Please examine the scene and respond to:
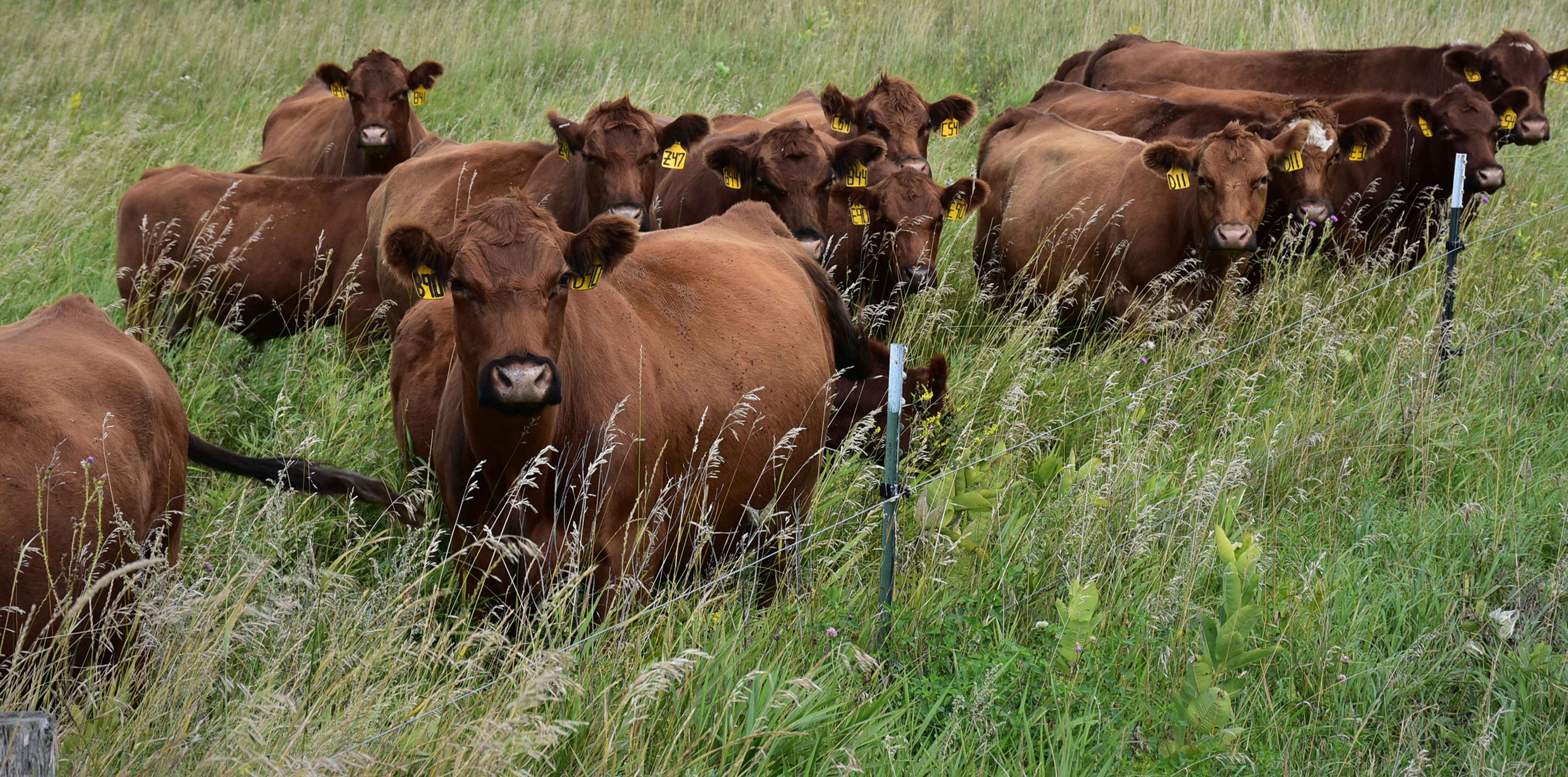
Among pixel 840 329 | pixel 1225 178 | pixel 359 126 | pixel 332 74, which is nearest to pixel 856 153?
pixel 840 329

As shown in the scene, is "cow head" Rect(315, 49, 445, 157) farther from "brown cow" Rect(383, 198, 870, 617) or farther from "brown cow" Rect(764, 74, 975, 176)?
"brown cow" Rect(383, 198, 870, 617)

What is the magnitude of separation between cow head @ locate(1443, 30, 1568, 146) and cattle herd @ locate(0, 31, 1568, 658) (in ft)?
0.08

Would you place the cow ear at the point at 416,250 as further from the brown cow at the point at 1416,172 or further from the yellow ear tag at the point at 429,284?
the brown cow at the point at 1416,172

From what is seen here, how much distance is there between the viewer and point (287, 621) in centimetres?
334

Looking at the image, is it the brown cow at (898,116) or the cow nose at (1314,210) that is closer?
the cow nose at (1314,210)

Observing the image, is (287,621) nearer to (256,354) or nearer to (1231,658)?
(1231,658)

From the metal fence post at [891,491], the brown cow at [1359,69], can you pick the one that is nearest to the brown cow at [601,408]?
the metal fence post at [891,491]

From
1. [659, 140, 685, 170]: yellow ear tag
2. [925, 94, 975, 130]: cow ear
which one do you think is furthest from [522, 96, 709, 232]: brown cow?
[925, 94, 975, 130]: cow ear

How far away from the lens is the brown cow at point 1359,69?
9961mm

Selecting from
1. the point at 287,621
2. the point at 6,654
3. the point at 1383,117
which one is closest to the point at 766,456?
the point at 287,621

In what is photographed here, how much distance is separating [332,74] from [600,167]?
14.2ft

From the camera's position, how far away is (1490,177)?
813 centimetres

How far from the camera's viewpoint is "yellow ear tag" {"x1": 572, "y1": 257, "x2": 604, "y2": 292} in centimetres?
381

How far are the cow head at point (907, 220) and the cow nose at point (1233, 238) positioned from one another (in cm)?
167
